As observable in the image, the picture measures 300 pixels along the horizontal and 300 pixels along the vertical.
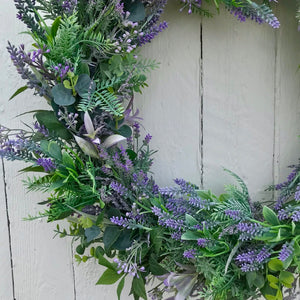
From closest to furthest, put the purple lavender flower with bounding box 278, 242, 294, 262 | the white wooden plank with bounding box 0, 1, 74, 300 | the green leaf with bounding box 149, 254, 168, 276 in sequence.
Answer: the purple lavender flower with bounding box 278, 242, 294, 262 → the green leaf with bounding box 149, 254, 168, 276 → the white wooden plank with bounding box 0, 1, 74, 300

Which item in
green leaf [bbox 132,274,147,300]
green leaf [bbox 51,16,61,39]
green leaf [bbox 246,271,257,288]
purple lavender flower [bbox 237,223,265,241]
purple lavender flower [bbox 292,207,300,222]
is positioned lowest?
green leaf [bbox 132,274,147,300]

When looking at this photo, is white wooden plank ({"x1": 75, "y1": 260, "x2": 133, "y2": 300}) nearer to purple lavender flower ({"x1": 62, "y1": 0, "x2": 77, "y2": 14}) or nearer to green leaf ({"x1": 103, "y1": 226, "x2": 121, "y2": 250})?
green leaf ({"x1": 103, "y1": 226, "x2": 121, "y2": 250})

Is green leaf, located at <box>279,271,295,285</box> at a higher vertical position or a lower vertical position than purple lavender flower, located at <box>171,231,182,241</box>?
lower

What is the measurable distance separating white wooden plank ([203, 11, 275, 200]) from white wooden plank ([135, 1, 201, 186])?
2 centimetres

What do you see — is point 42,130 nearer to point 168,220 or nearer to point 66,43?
point 66,43

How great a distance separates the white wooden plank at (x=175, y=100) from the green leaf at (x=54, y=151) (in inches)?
8.7

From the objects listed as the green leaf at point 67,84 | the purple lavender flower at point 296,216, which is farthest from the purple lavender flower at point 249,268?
the green leaf at point 67,84

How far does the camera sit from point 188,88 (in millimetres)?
747

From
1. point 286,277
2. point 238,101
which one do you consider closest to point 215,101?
point 238,101

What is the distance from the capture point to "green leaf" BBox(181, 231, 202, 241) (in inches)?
23.6

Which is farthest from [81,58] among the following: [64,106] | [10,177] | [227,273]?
[227,273]

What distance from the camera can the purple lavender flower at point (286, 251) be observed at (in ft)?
1.77

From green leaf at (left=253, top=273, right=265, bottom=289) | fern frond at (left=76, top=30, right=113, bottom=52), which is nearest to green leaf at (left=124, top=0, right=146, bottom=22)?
fern frond at (left=76, top=30, right=113, bottom=52)

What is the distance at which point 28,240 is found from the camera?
821mm
